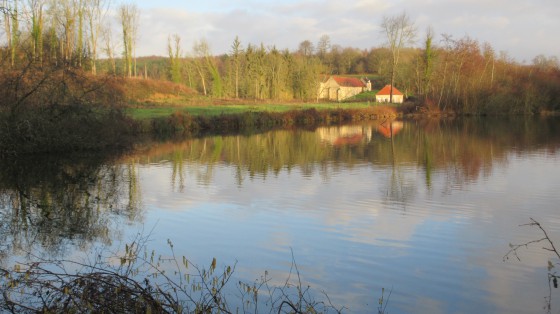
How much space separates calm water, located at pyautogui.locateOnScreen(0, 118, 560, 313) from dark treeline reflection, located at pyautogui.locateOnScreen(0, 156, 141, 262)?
0.11 ft

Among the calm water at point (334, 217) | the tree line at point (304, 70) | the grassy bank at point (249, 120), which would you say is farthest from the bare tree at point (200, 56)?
the calm water at point (334, 217)

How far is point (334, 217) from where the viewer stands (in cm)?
988

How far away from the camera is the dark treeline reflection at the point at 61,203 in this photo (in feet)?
27.1

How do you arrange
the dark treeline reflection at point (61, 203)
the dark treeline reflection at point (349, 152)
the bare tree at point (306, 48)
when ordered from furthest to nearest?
the bare tree at point (306, 48) < the dark treeline reflection at point (349, 152) < the dark treeline reflection at point (61, 203)

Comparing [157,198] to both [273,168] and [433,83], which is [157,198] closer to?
[273,168]

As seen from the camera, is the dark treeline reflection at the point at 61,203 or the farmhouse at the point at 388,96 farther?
the farmhouse at the point at 388,96

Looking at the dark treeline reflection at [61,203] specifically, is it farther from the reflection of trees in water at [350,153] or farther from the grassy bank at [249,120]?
the grassy bank at [249,120]

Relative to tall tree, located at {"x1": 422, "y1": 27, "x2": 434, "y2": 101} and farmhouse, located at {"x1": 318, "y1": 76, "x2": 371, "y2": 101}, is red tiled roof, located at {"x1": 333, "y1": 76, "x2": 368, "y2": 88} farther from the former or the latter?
tall tree, located at {"x1": 422, "y1": 27, "x2": 434, "y2": 101}

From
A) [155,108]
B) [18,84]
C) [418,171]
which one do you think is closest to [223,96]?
[155,108]

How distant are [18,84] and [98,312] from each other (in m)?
16.4

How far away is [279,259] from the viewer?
24.0 feet

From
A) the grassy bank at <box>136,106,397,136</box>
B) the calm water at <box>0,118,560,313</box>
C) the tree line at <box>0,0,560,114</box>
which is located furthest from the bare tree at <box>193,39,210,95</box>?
the calm water at <box>0,118,560,313</box>

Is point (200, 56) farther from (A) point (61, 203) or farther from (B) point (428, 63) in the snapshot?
(A) point (61, 203)

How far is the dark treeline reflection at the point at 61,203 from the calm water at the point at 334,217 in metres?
0.03
